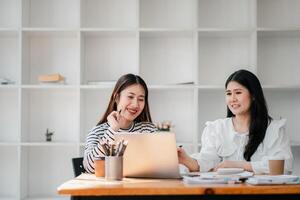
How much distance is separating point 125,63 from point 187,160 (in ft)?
5.99

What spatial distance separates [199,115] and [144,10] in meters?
1.04

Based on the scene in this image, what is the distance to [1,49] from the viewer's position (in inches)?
166

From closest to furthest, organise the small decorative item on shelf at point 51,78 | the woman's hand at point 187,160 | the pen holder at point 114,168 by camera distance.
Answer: the pen holder at point 114,168 < the woman's hand at point 187,160 < the small decorative item on shelf at point 51,78

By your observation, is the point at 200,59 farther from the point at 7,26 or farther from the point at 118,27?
the point at 7,26

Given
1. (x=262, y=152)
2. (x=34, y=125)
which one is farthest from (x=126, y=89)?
(x=34, y=125)

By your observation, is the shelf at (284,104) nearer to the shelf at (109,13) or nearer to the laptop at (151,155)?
the shelf at (109,13)

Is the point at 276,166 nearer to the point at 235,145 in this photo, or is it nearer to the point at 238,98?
the point at 235,145

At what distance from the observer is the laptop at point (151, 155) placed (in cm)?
215

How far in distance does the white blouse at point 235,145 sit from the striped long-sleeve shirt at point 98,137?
37 cm

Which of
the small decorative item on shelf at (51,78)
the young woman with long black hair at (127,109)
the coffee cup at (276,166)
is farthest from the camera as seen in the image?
the small decorative item on shelf at (51,78)

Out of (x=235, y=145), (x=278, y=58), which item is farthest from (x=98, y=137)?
(x=278, y=58)

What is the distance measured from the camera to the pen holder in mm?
2087

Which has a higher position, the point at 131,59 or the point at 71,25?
the point at 71,25

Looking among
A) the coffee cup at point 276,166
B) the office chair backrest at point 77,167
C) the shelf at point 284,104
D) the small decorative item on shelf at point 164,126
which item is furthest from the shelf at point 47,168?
A: the coffee cup at point 276,166
